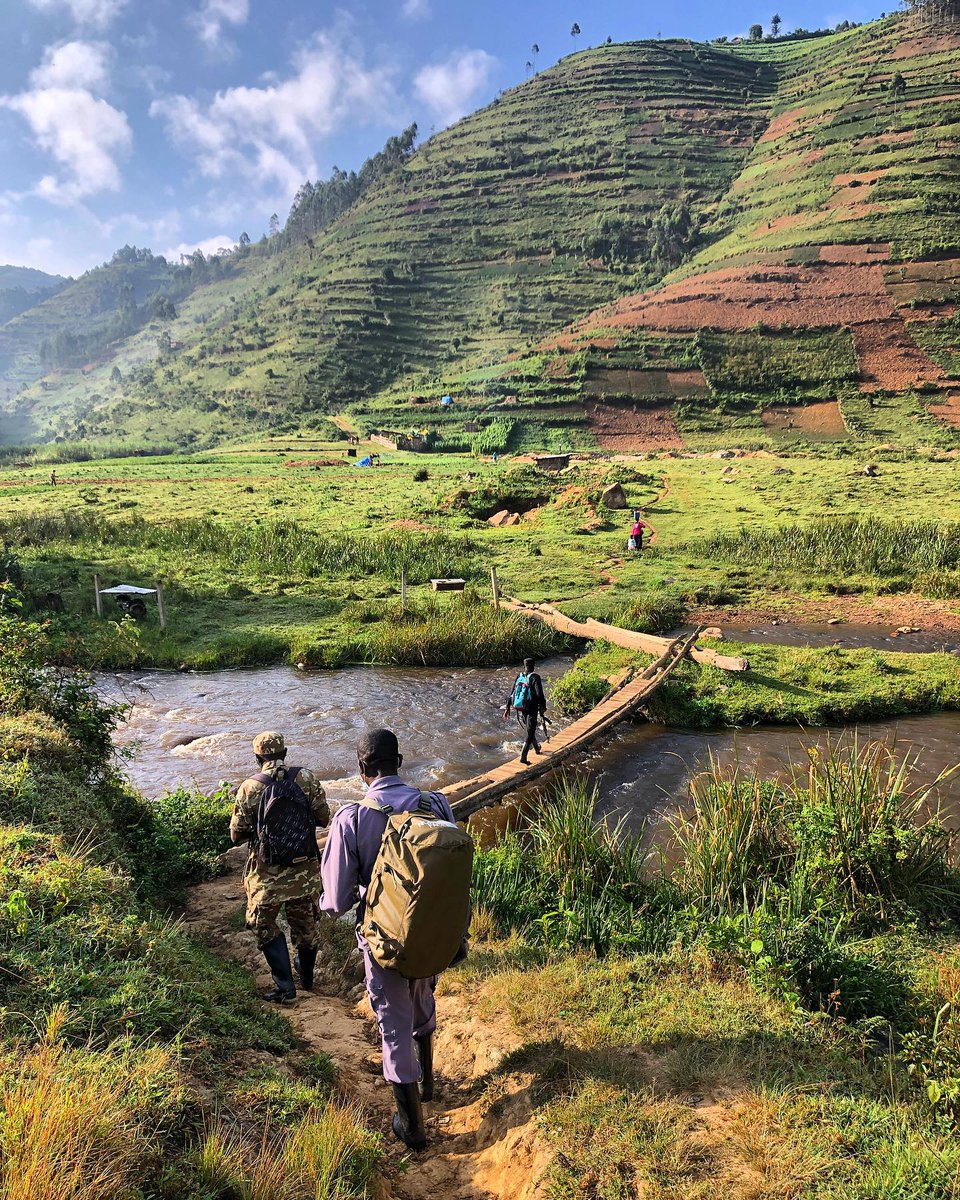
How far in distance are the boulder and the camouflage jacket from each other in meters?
29.1

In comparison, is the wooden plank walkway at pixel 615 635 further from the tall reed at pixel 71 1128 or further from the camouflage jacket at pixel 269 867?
the tall reed at pixel 71 1128

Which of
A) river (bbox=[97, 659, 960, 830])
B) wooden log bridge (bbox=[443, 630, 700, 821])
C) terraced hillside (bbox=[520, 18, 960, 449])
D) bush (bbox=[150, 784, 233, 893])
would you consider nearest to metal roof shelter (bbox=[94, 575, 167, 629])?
river (bbox=[97, 659, 960, 830])

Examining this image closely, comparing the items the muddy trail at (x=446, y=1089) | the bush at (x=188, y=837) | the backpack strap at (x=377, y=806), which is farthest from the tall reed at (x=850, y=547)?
the backpack strap at (x=377, y=806)

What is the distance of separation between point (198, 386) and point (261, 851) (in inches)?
5338

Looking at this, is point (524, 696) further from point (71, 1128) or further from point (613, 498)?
point (613, 498)

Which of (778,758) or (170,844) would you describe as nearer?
(170,844)

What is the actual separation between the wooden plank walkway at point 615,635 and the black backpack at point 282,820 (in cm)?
1156

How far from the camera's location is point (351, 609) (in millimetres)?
20922

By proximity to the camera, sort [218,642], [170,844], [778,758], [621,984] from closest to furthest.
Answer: [621,984] → [170,844] → [778,758] → [218,642]

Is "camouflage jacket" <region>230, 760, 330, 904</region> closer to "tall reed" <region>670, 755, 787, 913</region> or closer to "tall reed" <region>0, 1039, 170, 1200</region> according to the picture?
"tall reed" <region>0, 1039, 170, 1200</region>

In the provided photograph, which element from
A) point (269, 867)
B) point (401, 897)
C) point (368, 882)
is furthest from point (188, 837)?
point (401, 897)

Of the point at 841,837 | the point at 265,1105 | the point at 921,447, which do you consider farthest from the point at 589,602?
the point at 921,447

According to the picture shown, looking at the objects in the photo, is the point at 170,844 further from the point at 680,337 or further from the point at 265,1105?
the point at 680,337

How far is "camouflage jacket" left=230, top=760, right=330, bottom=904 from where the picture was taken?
18.7ft
